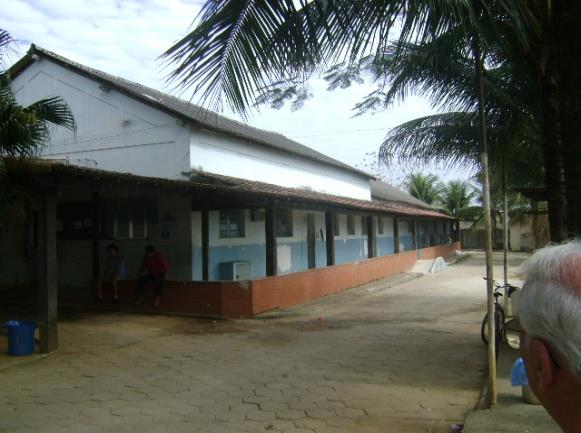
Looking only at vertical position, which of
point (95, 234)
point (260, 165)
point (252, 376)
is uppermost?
point (260, 165)

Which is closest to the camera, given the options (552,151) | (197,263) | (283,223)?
(552,151)

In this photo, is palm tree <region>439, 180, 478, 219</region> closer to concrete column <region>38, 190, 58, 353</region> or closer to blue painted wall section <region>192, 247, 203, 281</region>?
blue painted wall section <region>192, 247, 203, 281</region>

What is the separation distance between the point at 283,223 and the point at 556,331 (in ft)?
52.7

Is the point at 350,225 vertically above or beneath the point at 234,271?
above

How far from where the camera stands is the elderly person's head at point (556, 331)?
1.20 m

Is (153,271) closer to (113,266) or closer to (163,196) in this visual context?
(113,266)

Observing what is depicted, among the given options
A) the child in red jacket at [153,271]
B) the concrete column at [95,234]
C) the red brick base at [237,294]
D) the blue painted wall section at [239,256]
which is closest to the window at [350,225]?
the blue painted wall section at [239,256]

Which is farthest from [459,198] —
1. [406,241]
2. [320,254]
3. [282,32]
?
[282,32]

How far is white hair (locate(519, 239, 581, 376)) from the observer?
3.93 ft

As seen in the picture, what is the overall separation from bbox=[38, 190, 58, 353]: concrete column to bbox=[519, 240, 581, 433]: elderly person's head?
304 inches

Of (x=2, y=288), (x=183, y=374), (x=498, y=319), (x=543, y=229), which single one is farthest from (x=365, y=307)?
(x=543, y=229)

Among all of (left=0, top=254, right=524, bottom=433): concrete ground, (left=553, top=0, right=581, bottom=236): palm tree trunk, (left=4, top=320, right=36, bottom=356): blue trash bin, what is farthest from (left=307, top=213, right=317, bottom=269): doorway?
(left=553, top=0, right=581, bottom=236): palm tree trunk

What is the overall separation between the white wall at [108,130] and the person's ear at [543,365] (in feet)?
43.7

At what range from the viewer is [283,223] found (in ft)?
56.7
